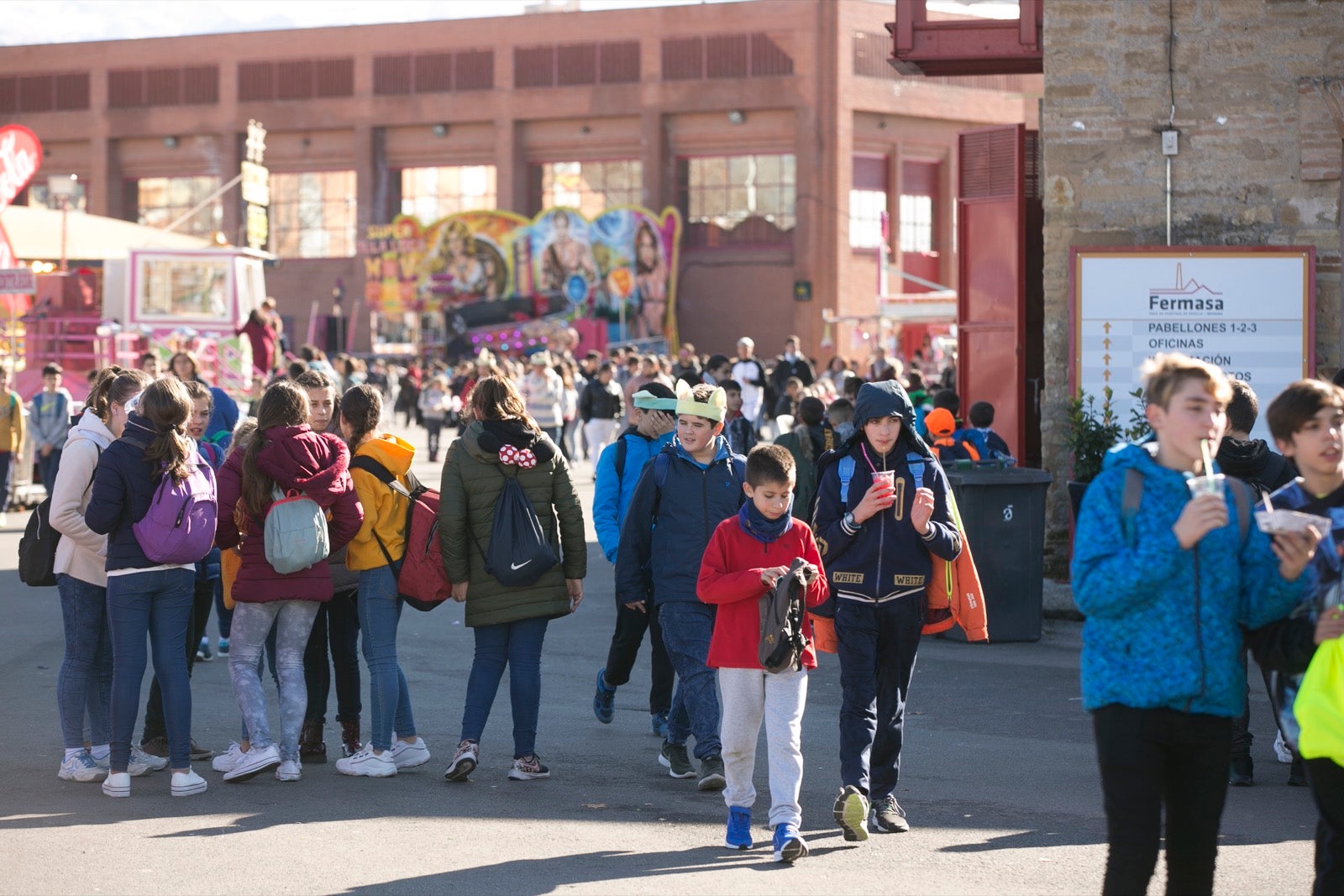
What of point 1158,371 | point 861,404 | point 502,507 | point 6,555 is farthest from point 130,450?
point 6,555

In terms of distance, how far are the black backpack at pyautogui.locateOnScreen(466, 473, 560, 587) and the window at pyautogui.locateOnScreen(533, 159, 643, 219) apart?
147ft

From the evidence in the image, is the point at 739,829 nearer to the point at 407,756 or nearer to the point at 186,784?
the point at 407,756

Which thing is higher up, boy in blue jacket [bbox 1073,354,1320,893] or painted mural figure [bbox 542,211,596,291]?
painted mural figure [bbox 542,211,596,291]

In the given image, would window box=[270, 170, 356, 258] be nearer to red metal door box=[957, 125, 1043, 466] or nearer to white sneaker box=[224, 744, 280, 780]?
red metal door box=[957, 125, 1043, 466]

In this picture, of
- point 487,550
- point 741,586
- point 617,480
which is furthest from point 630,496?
point 741,586

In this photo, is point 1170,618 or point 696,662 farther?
point 696,662

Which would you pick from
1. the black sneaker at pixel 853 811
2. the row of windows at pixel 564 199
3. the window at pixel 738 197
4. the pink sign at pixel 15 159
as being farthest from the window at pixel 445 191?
the black sneaker at pixel 853 811

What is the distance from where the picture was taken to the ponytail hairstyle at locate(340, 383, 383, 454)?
7.89 meters

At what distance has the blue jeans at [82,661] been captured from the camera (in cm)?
762

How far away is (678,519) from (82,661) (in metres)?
2.78

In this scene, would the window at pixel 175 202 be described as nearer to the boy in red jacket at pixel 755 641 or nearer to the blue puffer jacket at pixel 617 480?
the blue puffer jacket at pixel 617 480

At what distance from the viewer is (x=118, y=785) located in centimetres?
723

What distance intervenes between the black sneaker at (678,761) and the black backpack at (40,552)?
2.92m

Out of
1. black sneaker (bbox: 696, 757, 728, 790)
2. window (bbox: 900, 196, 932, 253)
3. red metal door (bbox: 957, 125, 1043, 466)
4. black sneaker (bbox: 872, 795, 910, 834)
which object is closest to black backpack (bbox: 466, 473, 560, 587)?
black sneaker (bbox: 696, 757, 728, 790)
